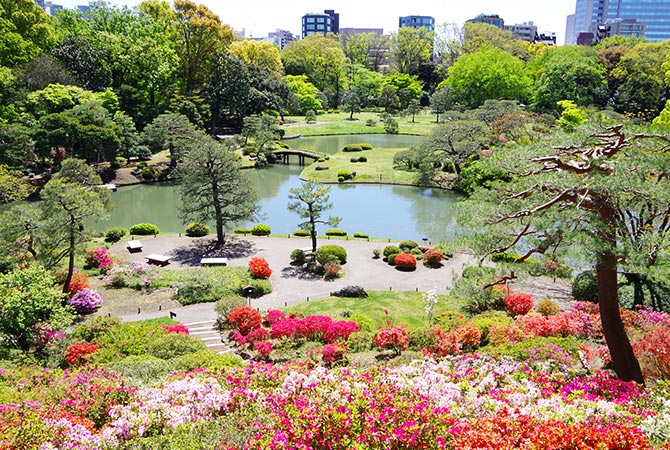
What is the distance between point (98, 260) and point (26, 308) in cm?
1031

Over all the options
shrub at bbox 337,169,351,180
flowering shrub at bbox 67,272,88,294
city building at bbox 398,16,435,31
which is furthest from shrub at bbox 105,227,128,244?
city building at bbox 398,16,435,31

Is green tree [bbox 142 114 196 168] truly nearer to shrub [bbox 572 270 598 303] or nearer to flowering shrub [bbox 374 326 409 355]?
flowering shrub [bbox 374 326 409 355]

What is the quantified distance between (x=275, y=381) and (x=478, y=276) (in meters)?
5.60

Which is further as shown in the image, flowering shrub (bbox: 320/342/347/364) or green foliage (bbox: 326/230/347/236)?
green foliage (bbox: 326/230/347/236)

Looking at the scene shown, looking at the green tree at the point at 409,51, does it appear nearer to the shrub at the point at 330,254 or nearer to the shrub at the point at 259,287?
the shrub at the point at 330,254

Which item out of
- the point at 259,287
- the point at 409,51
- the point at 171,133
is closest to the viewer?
the point at 259,287

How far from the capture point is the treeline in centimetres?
4166

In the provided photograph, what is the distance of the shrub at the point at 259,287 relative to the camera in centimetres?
2183

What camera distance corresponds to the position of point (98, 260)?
24344mm

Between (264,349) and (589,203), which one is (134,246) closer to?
(264,349)

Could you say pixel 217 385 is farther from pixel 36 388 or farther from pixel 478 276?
pixel 478 276

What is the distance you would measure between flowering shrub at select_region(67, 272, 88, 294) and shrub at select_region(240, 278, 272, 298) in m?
6.67

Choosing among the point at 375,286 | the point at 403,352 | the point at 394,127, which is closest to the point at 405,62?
the point at 394,127

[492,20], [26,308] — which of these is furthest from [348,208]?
[492,20]
